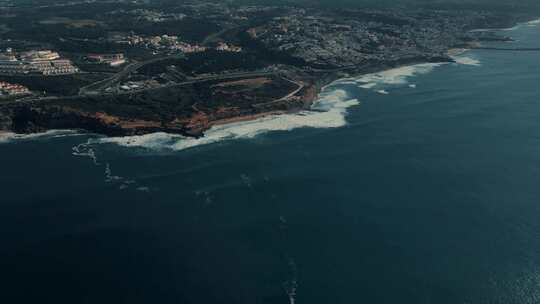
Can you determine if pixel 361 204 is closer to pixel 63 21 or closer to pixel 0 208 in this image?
pixel 0 208

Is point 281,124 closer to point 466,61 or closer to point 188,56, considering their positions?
point 188,56

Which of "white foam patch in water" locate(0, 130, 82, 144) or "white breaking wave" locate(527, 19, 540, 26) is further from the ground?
"white breaking wave" locate(527, 19, 540, 26)

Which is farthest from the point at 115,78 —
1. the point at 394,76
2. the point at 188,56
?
the point at 394,76

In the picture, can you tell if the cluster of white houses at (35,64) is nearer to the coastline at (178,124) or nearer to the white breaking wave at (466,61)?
the coastline at (178,124)

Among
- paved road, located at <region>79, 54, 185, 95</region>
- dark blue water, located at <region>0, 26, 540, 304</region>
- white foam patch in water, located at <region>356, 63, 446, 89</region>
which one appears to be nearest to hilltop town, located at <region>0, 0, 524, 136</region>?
paved road, located at <region>79, 54, 185, 95</region>

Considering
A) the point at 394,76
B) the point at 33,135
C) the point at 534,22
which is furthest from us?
the point at 534,22

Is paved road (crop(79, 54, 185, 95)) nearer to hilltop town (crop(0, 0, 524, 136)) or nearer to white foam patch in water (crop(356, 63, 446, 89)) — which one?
hilltop town (crop(0, 0, 524, 136))
